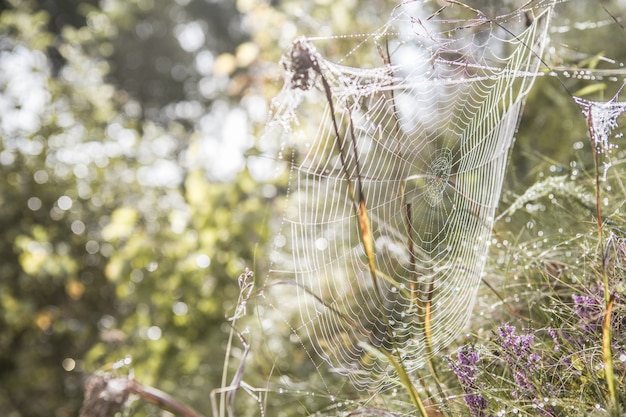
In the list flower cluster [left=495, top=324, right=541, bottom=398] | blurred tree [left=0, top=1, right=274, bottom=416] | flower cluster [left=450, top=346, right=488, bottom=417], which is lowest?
blurred tree [left=0, top=1, right=274, bottom=416]

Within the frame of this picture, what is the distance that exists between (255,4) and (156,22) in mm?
5949

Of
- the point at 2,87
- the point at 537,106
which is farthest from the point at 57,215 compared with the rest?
the point at 537,106

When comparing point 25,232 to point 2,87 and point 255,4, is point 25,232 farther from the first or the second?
point 255,4

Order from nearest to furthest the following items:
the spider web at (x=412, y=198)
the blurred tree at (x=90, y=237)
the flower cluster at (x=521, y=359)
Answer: the flower cluster at (x=521, y=359), the spider web at (x=412, y=198), the blurred tree at (x=90, y=237)

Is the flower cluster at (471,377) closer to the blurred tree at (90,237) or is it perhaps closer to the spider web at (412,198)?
the spider web at (412,198)

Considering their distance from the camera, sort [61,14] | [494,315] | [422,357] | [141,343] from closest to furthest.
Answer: [422,357], [494,315], [141,343], [61,14]

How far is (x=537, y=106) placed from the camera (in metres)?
2.71

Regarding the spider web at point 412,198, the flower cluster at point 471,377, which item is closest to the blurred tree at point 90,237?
the spider web at point 412,198

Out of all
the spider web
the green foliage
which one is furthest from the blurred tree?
the spider web

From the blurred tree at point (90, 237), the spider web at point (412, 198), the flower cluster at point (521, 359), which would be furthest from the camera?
the blurred tree at point (90, 237)

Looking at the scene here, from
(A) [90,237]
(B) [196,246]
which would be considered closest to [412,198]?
(B) [196,246]

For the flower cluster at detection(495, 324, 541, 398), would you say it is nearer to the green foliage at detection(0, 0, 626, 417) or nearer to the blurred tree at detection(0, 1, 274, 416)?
the green foliage at detection(0, 0, 626, 417)

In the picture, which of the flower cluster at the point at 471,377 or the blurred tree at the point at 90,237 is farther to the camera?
the blurred tree at the point at 90,237

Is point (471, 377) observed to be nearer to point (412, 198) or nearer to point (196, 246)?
point (412, 198)
